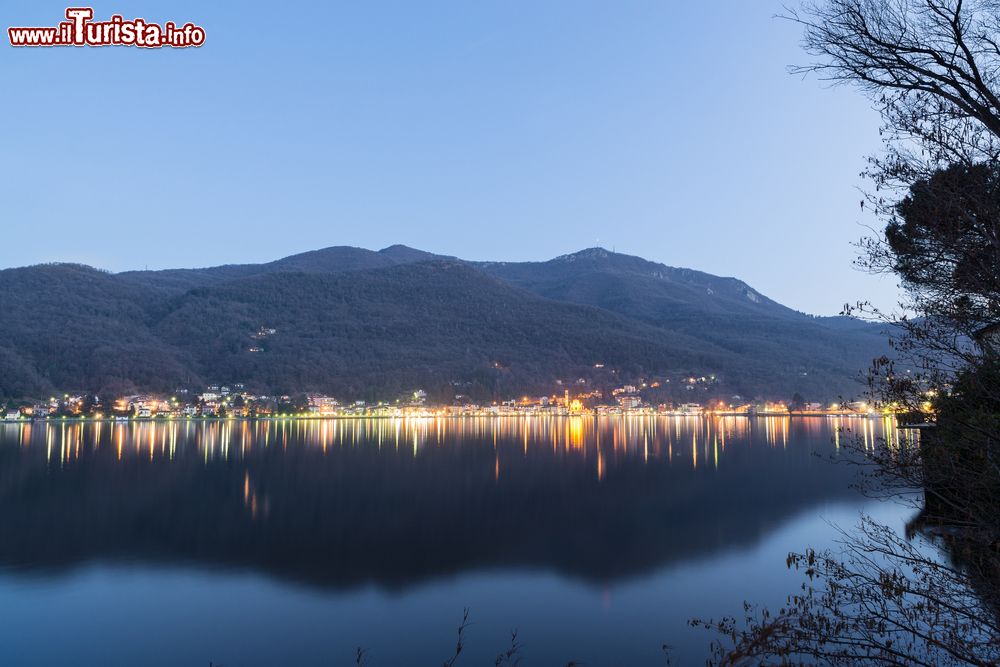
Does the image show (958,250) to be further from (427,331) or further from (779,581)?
(427,331)

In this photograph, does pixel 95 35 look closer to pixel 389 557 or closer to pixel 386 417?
pixel 389 557

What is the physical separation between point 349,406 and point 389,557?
112 m

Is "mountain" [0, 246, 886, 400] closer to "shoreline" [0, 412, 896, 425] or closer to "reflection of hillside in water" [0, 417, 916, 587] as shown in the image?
"shoreline" [0, 412, 896, 425]

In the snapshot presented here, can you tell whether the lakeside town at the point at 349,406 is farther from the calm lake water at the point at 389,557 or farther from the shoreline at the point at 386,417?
the calm lake water at the point at 389,557

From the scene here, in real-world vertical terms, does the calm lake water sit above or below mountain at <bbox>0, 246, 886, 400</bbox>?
below

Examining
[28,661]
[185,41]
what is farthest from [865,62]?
[185,41]

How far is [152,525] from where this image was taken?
21.9 meters

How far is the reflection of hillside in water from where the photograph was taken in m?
17.5

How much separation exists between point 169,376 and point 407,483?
101939 millimetres

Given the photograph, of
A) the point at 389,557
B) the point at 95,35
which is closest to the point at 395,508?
the point at 389,557

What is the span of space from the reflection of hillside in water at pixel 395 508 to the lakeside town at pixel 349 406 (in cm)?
6429

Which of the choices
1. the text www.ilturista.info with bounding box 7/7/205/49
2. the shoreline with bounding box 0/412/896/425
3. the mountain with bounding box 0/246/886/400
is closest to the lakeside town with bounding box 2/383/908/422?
the shoreline with bounding box 0/412/896/425

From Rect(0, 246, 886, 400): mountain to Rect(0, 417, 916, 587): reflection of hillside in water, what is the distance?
265ft

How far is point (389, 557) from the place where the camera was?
57.1 ft
